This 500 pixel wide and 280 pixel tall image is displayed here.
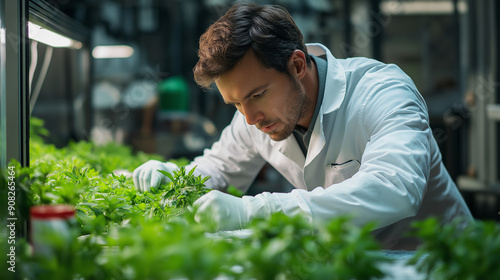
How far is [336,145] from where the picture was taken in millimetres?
1563

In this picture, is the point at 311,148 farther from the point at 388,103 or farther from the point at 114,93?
the point at 114,93

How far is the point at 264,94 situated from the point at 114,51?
128 inches

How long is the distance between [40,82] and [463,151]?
3.21 meters

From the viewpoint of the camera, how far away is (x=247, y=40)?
1.40 metres

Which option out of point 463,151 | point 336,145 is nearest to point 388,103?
point 336,145

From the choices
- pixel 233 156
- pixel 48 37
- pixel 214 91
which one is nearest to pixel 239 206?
pixel 233 156

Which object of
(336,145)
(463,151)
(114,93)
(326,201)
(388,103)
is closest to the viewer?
(326,201)

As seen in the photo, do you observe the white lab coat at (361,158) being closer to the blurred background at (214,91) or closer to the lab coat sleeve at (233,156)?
the lab coat sleeve at (233,156)

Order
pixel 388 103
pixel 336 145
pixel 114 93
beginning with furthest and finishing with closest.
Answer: pixel 114 93 → pixel 336 145 → pixel 388 103

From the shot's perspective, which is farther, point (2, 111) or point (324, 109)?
point (324, 109)

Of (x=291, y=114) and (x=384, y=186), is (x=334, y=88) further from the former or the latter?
(x=384, y=186)

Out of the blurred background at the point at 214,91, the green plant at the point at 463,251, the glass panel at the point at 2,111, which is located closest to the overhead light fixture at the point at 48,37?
the glass panel at the point at 2,111

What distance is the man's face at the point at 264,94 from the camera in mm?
1393

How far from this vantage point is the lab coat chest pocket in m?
1.54
